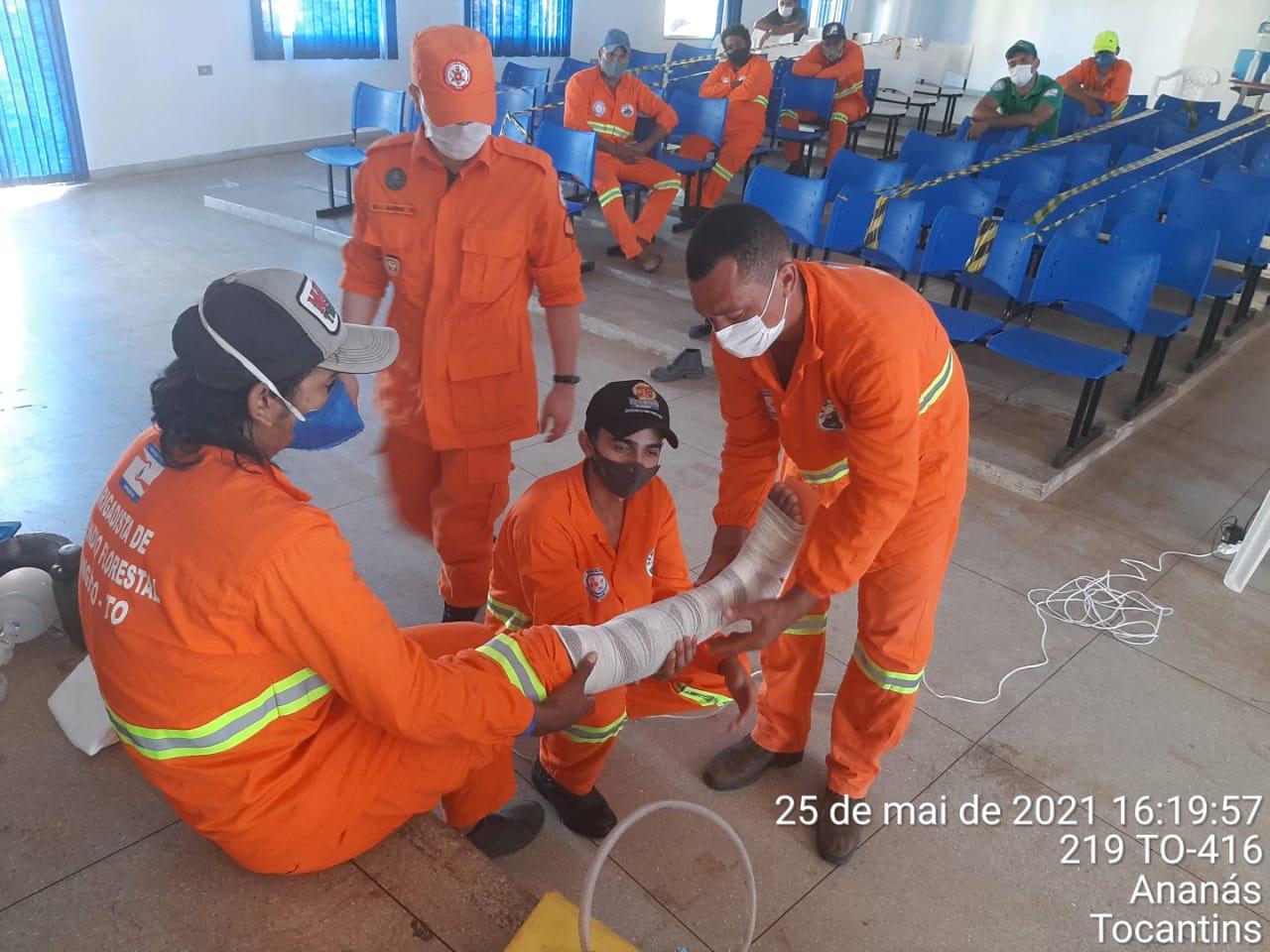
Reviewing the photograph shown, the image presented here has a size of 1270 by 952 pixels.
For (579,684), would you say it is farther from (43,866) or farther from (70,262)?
(70,262)

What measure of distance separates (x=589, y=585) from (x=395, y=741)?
693mm

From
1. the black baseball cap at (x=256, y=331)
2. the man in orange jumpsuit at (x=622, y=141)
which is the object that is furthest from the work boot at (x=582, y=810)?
the man in orange jumpsuit at (x=622, y=141)

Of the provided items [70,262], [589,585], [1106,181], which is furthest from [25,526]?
[1106,181]

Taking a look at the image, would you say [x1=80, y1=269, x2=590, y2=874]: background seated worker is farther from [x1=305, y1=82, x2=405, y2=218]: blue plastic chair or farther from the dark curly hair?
[x1=305, y1=82, x2=405, y2=218]: blue plastic chair

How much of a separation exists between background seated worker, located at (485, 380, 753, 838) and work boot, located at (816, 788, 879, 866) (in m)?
0.38

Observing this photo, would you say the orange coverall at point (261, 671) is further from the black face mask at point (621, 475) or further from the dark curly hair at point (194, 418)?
the black face mask at point (621, 475)

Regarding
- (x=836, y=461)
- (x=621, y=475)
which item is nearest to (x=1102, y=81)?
(x=836, y=461)

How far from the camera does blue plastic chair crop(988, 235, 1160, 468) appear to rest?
4.38 m

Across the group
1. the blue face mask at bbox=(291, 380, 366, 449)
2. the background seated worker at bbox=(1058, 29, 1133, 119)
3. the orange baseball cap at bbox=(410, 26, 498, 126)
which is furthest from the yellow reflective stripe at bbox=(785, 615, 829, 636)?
the background seated worker at bbox=(1058, 29, 1133, 119)

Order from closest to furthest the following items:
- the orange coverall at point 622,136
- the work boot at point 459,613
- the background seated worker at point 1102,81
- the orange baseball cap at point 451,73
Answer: the orange baseball cap at point 451,73
the work boot at point 459,613
the orange coverall at point 622,136
the background seated worker at point 1102,81

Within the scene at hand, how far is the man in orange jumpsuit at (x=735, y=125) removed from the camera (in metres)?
7.86

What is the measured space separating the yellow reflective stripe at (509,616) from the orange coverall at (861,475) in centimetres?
61

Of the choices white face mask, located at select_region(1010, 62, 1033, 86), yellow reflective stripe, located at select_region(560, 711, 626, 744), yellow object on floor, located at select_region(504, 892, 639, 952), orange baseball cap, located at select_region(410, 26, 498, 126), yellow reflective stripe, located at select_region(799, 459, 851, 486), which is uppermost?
orange baseball cap, located at select_region(410, 26, 498, 126)

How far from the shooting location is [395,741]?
1.86 meters
